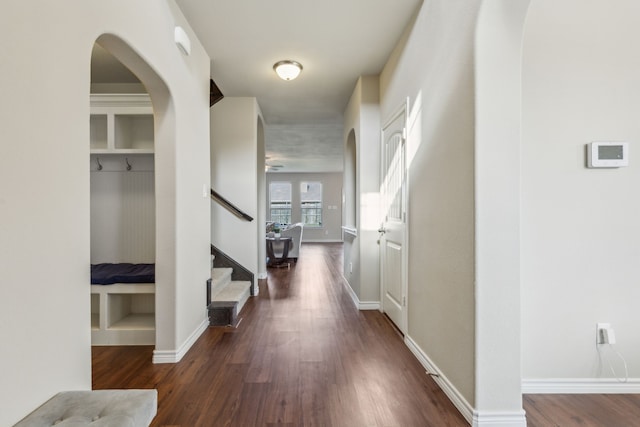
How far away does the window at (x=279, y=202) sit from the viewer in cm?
1227

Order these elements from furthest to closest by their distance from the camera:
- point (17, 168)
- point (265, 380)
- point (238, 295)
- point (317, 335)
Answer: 1. point (238, 295)
2. point (317, 335)
3. point (265, 380)
4. point (17, 168)

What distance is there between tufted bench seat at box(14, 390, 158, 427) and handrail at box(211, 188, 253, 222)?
320 cm

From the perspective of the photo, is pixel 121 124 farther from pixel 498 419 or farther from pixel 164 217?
pixel 498 419

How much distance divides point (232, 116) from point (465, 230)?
144 inches

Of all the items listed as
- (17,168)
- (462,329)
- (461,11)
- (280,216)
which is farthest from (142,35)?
A: (280,216)

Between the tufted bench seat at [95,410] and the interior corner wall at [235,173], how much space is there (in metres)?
3.24

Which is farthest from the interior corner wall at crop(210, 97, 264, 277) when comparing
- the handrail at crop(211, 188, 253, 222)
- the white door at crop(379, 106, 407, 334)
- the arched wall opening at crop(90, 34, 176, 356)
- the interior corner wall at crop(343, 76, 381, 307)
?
the arched wall opening at crop(90, 34, 176, 356)

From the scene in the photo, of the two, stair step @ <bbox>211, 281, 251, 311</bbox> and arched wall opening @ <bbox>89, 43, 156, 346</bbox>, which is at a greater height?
arched wall opening @ <bbox>89, 43, 156, 346</bbox>

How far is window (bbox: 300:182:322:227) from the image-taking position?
12.3 m

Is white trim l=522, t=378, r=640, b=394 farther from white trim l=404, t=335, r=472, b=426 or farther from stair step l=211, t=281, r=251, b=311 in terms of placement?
stair step l=211, t=281, r=251, b=311

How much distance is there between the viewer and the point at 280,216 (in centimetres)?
1228

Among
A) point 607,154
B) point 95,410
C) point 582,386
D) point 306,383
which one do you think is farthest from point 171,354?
point 607,154

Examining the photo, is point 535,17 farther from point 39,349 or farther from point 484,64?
point 39,349

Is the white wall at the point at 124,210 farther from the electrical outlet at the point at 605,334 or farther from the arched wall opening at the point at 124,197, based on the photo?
the electrical outlet at the point at 605,334
